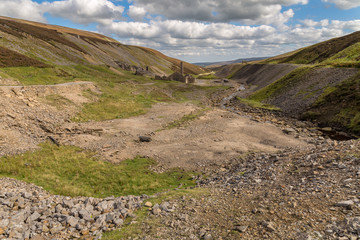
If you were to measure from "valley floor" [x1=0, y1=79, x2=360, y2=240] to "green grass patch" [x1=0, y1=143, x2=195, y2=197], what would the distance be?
4.31ft

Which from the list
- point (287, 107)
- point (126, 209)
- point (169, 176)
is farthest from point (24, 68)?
point (287, 107)

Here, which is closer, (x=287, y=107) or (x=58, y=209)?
(x=58, y=209)

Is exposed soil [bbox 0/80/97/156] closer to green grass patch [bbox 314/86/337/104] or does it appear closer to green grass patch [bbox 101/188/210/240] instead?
green grass patch [bbox 101/188/210/240]

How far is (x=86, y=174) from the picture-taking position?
19.9 m

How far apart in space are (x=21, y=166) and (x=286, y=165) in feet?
75.1

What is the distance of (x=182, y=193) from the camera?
14.1m

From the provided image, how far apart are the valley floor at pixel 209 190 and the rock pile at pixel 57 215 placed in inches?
1.9

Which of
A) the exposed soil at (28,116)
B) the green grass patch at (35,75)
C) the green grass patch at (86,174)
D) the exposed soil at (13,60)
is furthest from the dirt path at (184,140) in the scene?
the exposed soil at (13,60)

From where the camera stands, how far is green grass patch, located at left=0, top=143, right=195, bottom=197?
687 inches

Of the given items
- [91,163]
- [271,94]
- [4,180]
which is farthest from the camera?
[271,94]

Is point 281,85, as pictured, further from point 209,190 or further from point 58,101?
point 209,190

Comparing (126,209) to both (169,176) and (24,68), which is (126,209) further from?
(24,68)

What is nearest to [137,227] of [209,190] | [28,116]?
[209,190]

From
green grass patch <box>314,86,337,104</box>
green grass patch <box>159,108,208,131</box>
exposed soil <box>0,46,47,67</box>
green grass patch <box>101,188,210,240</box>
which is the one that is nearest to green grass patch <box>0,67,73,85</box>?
exposed soil <box>0,46,47,67</box>
